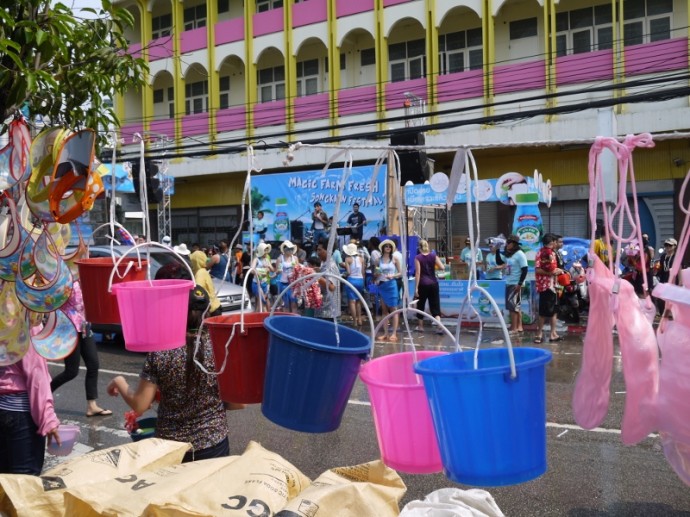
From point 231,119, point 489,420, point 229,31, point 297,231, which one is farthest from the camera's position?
point 231,119

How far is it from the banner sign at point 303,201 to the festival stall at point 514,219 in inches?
105

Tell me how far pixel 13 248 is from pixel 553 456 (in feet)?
13.4

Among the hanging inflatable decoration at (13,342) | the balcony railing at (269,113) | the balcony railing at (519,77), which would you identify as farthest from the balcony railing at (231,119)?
the hanging inflatable decoration at (13,342)

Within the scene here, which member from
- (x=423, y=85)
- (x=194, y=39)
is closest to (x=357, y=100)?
(x=423, y=85)

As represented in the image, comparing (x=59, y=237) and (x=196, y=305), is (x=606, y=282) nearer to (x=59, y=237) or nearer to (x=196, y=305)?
(x=196, y=305)

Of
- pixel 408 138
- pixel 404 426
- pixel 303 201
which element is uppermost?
pixel 408 138

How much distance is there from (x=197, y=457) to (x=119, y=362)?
22.2ft

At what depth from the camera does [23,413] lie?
10.2ft

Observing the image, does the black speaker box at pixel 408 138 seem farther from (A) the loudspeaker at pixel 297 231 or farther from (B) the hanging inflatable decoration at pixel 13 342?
(B) the hanging inflatable decoration at pixel 13 342

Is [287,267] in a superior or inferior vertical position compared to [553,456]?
superior

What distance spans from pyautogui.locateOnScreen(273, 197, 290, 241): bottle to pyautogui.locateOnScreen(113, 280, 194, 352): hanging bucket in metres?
15.2

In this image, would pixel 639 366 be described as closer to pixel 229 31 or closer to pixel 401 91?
pixel 401 91

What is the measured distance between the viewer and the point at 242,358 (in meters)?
2.50

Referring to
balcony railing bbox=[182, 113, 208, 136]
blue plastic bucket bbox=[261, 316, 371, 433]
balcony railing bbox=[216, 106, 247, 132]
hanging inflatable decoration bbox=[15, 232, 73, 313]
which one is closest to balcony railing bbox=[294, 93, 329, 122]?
balcony railing bbox=[216, 106, 247, 132]
